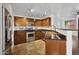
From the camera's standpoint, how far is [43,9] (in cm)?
166

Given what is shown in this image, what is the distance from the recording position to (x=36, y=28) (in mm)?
1678

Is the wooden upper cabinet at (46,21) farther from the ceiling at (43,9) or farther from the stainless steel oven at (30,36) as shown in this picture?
the stainless steel oven at (30,36)

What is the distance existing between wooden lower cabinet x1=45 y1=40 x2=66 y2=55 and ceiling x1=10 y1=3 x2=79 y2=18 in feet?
1.14

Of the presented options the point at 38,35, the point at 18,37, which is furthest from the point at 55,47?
the point at 18,37

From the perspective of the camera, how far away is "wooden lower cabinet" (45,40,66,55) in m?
1.67

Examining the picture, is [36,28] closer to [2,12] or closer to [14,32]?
[14,32]

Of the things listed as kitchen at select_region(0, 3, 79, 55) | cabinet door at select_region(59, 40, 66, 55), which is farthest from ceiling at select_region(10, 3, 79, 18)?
cabinet door at select_region(59, 40, 66, 55)

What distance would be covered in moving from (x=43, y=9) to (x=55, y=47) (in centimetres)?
53

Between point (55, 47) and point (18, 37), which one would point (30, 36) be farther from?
point (55, 47)

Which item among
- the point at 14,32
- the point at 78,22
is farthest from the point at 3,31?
the point at 78,22

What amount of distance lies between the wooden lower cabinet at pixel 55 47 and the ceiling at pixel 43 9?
348 mm

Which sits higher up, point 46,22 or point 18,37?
point 46,22
